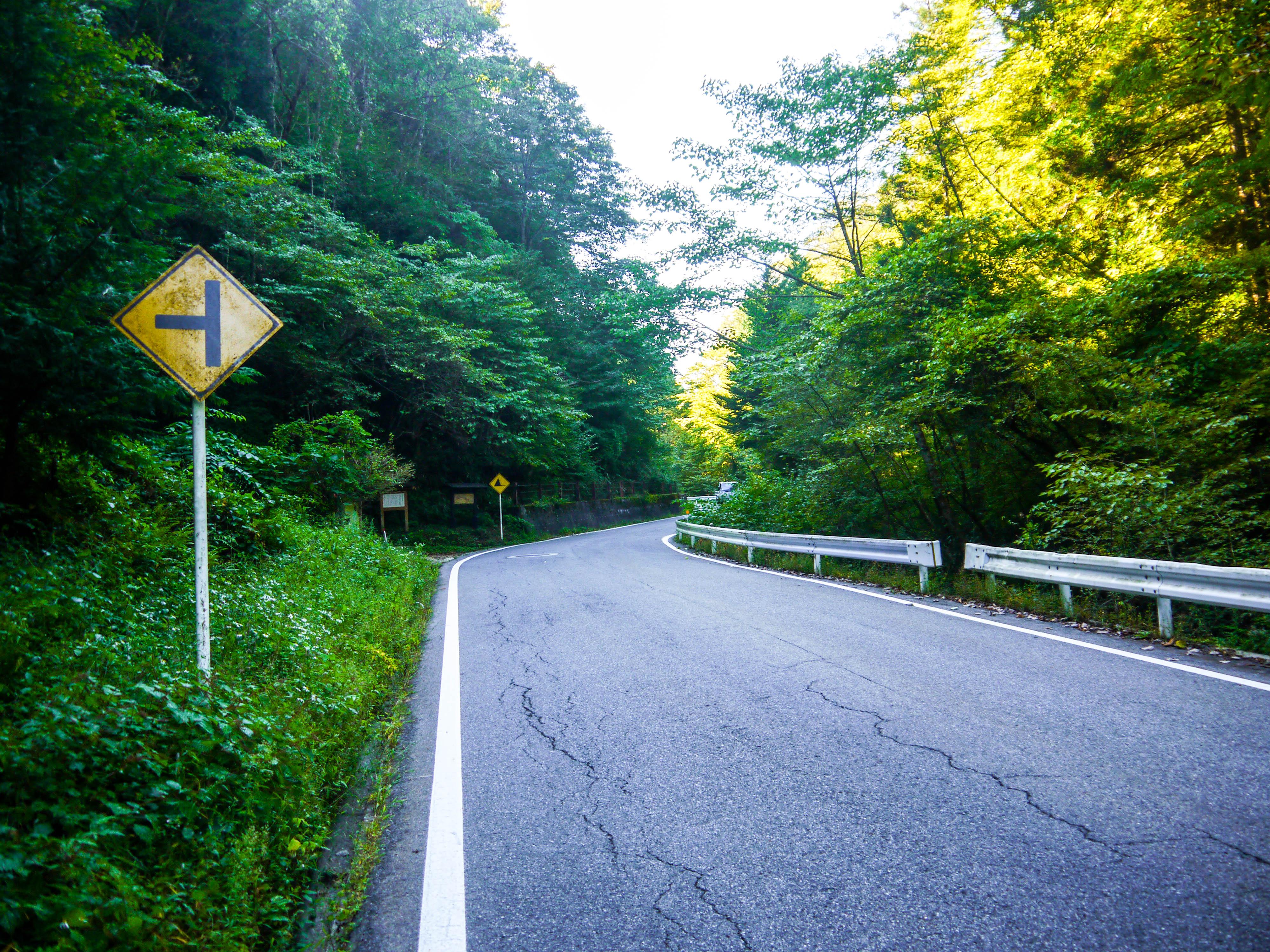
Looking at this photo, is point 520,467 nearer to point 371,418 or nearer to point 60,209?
point 371,418

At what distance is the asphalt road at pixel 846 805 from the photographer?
2.25m

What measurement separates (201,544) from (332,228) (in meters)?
15.8

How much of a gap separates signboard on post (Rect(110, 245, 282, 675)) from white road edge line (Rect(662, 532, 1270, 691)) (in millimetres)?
6569

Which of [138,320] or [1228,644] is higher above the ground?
[138,320]

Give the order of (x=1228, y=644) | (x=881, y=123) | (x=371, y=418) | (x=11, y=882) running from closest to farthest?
(x=11, y=882), (x=1228, y=644), (x=881, y=123), (x=371, y=418)

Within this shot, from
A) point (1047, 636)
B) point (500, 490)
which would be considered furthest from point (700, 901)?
point (500, 490)

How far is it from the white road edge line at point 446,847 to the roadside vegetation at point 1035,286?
6.31 metres

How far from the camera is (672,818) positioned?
3004 mm

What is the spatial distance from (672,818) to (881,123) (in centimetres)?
1626

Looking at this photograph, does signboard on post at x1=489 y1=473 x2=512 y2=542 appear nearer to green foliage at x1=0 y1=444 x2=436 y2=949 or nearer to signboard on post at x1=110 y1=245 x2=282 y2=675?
green foliage at x1=0 y1=444 x2=436 y2=949

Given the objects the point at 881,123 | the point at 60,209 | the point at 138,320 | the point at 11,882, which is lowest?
the point at 11,882

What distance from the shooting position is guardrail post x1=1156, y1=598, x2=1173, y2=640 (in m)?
5.69

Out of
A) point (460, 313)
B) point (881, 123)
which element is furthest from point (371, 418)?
point (881, 123)

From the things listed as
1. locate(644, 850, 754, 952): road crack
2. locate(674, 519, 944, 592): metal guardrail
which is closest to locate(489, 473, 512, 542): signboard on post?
locate(674, 519, 944, 592): metal guardrail
